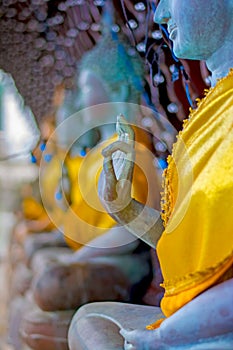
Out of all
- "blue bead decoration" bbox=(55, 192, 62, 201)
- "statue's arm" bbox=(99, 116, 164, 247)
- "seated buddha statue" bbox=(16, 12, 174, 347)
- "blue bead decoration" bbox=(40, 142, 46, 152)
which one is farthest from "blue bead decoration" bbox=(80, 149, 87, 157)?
"statue's arm" bbox=(99, 116, 164, 247)

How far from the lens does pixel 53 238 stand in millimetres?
1331

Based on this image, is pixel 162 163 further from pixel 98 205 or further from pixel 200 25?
pixel 200 25

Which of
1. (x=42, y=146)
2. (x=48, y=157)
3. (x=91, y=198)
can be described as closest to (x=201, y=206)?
(x=91, y=198)

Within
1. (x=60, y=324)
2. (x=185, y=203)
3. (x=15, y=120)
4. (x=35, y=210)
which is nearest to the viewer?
(x=185, y=203)

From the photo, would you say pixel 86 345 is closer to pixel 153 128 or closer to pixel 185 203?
pixel 185 203

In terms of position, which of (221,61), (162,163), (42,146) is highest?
(221,61)

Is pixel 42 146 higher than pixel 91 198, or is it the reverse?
pixel 91 198

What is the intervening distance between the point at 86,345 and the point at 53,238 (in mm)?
623

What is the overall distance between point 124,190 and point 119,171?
0.02m

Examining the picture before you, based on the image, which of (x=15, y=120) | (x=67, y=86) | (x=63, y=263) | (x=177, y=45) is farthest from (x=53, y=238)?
(x=177, y=45)

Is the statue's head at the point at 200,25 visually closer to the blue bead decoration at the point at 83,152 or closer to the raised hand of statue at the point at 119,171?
the raised hand of statue at the point at 119,171

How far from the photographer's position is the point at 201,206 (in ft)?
1.86

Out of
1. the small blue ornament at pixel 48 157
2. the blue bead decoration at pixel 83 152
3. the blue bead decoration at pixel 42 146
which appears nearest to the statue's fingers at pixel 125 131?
Result: the blue bead decoration at pixel 83 152

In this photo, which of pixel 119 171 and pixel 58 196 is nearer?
pixel 119 171
